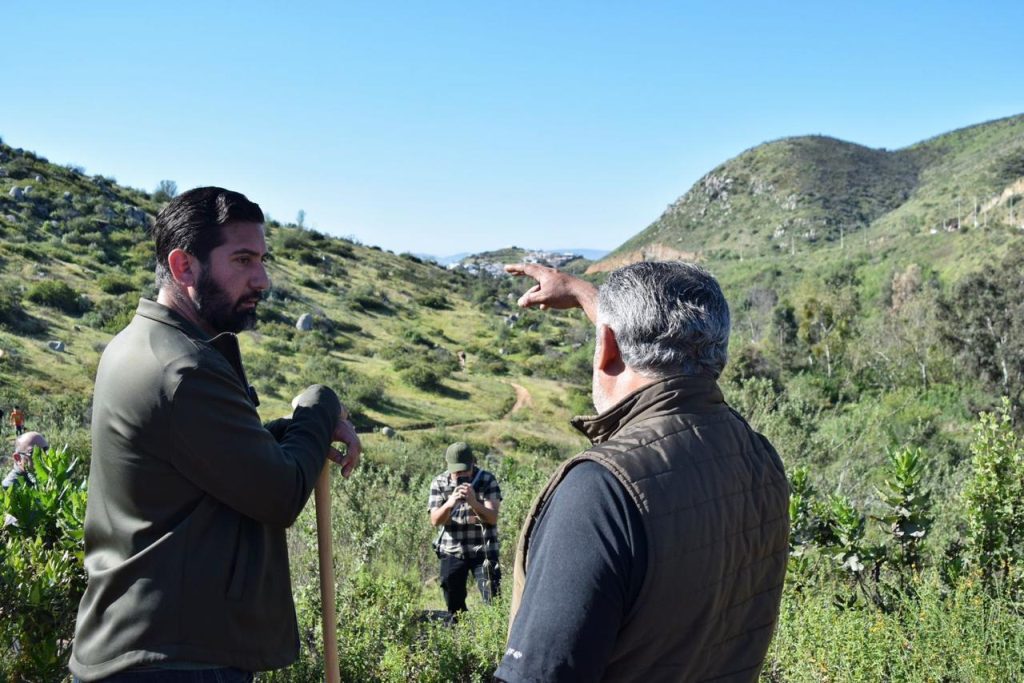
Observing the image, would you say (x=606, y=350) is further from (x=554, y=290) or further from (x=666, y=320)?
(x=554, y=290)

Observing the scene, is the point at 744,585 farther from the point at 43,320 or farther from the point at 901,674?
the point at 43,320

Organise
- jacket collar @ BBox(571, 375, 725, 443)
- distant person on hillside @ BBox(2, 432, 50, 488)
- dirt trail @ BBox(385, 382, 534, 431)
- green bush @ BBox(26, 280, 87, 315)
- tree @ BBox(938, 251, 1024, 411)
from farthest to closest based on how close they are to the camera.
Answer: green bush @ BBox(26, 280, 87, 315)
tree @ BBox(938, 251, 1024, 411)
dirt trail @ BBox(385, 382, 534, 431)
distant person on hillside @ BBox(2, 432, 50, 488)
jacket collar @ BBox(571, 375, 725, 443)

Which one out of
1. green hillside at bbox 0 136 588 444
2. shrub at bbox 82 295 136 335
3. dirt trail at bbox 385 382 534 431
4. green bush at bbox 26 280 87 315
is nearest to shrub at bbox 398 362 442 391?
green hillside at bbox 0 136 588 444

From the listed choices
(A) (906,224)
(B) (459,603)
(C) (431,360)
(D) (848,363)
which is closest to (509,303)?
(C) (431,360)

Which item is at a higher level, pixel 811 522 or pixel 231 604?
pixel 231 604

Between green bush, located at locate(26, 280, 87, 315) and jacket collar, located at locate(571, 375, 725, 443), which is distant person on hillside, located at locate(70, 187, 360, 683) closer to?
jacket collar, located at locate(571, 375, 725, 443)

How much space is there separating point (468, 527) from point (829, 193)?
82.0 m

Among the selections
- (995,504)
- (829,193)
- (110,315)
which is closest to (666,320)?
(995,504)

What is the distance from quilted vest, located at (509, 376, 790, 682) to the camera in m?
1.41

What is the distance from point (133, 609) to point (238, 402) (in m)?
0.50

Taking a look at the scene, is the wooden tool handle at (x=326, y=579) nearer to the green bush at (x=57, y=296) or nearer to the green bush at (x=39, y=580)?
the green bush at (x=39, y=580)

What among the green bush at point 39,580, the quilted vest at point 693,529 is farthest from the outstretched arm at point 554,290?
the green bush at point 39,580

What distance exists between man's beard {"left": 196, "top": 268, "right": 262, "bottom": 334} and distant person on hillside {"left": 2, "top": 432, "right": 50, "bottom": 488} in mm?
2226

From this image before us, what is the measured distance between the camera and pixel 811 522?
5262 mm
